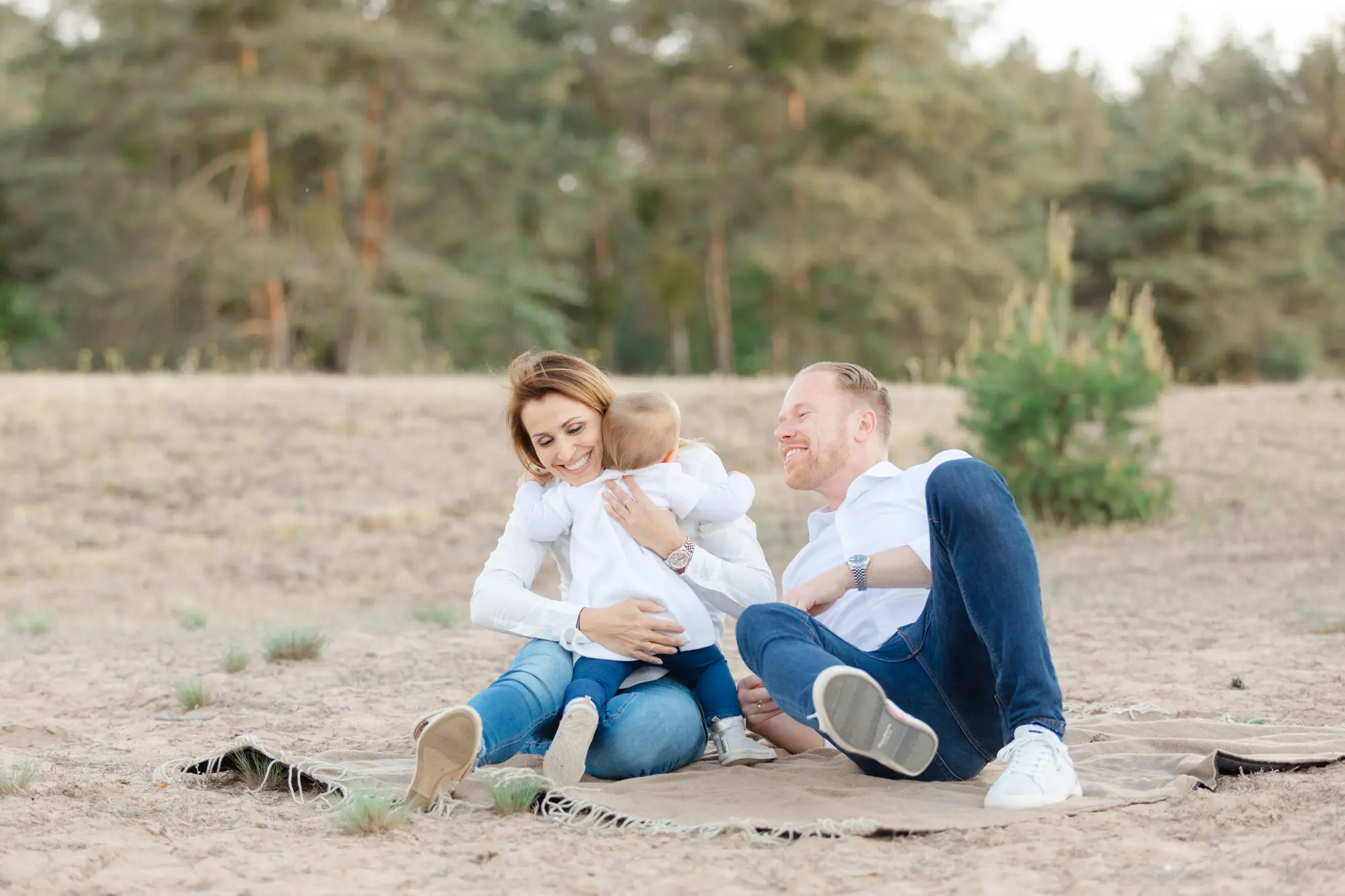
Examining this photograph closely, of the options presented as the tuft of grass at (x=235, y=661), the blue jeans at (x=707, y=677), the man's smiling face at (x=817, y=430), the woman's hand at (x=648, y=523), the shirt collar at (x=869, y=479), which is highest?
the man's smiling face at (x=817, y=430)

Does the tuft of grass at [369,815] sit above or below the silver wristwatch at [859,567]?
below

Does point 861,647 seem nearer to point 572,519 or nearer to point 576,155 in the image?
point 572,519

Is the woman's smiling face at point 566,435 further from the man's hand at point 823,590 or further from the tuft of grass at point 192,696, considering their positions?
the tuft of grass at point 192,696

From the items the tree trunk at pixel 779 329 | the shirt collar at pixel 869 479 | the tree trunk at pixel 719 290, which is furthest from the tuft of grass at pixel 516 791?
the tree trunk at pixel 779 329

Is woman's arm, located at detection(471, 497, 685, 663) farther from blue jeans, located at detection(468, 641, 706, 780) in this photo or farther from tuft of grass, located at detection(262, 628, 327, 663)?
tuft of grass, located at detection(262, 628, 327, 663)

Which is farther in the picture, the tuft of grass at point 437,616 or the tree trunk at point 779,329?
the tree trunk at point 779,329

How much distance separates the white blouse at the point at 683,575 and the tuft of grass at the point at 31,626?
449cm

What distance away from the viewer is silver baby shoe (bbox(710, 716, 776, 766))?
3674mm

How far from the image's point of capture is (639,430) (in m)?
3.60

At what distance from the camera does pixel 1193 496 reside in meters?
11.0

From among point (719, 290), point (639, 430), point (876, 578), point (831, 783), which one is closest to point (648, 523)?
point (639, 430)

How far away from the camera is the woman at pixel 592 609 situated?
348cm

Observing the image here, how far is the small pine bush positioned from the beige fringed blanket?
5.74 meters

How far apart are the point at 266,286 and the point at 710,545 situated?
2088cm
